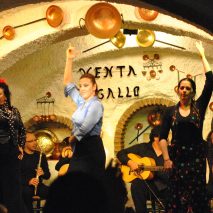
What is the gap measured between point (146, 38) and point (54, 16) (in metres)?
1.36

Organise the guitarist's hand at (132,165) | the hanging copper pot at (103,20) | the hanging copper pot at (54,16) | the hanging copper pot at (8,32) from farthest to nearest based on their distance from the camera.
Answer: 1. the hanging copper pot at (8,32)
2. the hanging copper pot at (54,16)
3. the guitarist's hand at (132,165)
4. the hanging copper pot at (103,20)

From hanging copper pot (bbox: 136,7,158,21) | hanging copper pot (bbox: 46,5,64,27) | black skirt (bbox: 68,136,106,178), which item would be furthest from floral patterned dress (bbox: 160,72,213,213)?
hanging copper pot (bbox: 46,5,64,27)

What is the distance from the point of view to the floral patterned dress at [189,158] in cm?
461

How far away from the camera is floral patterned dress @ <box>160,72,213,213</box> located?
4609mm

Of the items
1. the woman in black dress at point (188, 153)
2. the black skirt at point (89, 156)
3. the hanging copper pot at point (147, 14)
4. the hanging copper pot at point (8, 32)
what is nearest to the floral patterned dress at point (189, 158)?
the woman in black dress at point (188, 153)

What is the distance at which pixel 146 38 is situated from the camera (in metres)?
7.91

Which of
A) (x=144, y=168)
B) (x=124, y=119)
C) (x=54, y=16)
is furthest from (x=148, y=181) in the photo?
(x=54, y=16)

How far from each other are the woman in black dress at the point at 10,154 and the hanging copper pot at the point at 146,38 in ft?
10.5

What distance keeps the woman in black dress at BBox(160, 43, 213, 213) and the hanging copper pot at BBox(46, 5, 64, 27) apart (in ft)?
9.55

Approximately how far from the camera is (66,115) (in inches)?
351

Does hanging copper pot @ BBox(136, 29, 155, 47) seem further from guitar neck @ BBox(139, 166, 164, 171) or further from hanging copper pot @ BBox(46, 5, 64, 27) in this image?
guitar neck @ BBox(139, 166, 164, 171)

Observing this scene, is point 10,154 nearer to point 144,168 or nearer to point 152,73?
point 144,168

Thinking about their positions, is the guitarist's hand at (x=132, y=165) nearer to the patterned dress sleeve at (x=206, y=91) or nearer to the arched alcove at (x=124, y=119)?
the arched alcove at (x=124, y=119)

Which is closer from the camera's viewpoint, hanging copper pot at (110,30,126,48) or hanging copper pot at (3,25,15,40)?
hanging copper pot at (3,25,15,40)
